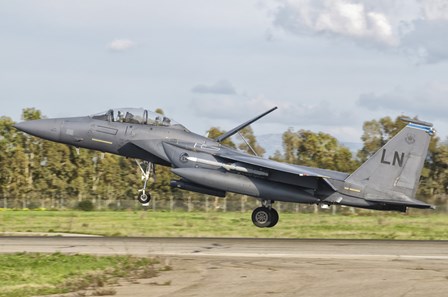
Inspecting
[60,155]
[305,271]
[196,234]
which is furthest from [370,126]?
[305,271]

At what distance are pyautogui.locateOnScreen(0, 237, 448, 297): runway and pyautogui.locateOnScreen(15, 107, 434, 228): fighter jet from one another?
269 centimetres

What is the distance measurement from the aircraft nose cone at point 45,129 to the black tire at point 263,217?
777 cm

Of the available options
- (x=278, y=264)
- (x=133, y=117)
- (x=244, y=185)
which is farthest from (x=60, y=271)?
(x=133, y=117)

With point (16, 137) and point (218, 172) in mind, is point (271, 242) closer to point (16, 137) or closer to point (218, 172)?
point (218, 172)

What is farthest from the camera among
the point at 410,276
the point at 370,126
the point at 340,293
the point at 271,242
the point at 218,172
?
the point at 370,126

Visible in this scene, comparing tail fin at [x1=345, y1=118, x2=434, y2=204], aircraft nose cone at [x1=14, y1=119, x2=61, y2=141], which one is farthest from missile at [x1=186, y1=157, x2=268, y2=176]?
aircraft nose cone at [x1=14, y1=119, x2=61, y2=141]

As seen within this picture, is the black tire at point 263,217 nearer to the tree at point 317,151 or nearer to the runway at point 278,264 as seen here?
the runway at point 278,264

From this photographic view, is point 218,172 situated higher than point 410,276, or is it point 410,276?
point 218,172

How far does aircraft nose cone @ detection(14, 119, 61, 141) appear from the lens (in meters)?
27.7

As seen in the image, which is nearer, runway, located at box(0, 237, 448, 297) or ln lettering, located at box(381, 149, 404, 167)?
runway, located at box(0, 237, 448, 297)

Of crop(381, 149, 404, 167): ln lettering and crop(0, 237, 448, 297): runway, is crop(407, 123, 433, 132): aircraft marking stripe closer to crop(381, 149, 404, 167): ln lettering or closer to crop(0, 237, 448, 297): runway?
crop(381, 149, 404, 167): ln lettering

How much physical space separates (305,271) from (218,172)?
9.85 m

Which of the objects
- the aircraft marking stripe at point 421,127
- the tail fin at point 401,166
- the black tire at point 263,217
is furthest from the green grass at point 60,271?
the aircraft marking stripe at point 421,127

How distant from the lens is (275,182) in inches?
1081
